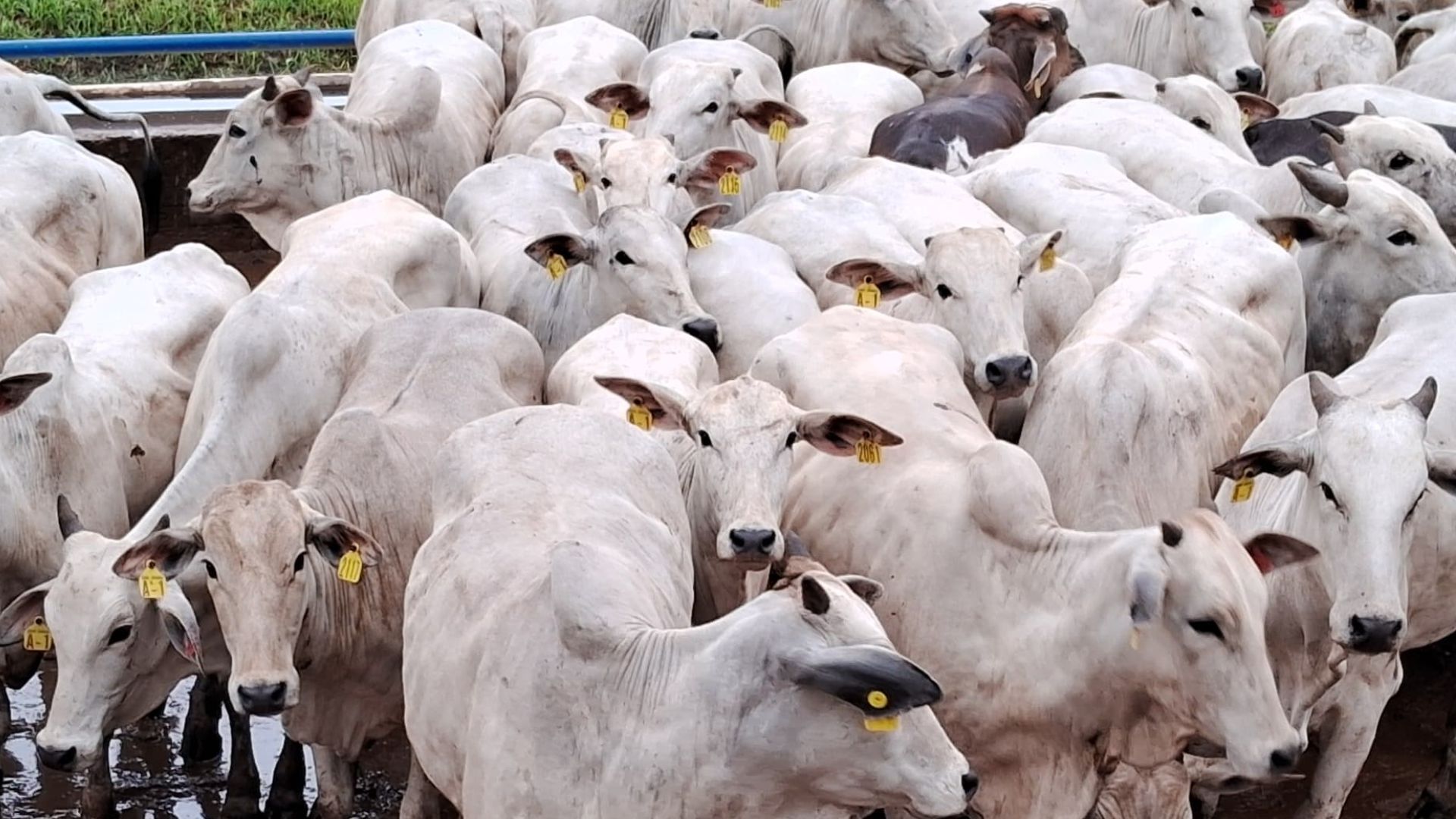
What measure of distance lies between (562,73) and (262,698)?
5.09m

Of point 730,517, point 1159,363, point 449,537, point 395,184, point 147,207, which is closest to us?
point 449,537

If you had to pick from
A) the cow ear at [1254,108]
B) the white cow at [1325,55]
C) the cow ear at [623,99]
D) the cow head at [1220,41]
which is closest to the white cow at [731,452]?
the cow ear at [623,99]

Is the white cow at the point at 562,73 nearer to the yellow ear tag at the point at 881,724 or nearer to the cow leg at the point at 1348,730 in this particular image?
the cow leg at the point at 1348,730

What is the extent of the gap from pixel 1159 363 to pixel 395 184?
385cm

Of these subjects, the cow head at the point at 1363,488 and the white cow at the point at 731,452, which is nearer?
the cow head at the point at 1363,488

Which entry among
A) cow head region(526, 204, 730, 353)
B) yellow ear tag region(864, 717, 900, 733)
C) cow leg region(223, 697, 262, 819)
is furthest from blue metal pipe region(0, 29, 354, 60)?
yellow ear tag region(864, 717, 900, 733)

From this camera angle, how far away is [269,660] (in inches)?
236

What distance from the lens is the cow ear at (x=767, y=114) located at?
927 centimetres

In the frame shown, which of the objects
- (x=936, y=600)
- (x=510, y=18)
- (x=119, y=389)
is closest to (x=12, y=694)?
(x=119, y=389)

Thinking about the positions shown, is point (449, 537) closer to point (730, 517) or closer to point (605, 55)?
point (730, 517)

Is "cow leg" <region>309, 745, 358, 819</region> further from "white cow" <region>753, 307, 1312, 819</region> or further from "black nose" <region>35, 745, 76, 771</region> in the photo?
"white cow" <region>753, 307, 1312, 819</region>

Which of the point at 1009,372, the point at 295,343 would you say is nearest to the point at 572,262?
the point at 295,343

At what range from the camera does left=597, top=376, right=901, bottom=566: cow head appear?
20.0 feet

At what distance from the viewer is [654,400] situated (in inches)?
257
